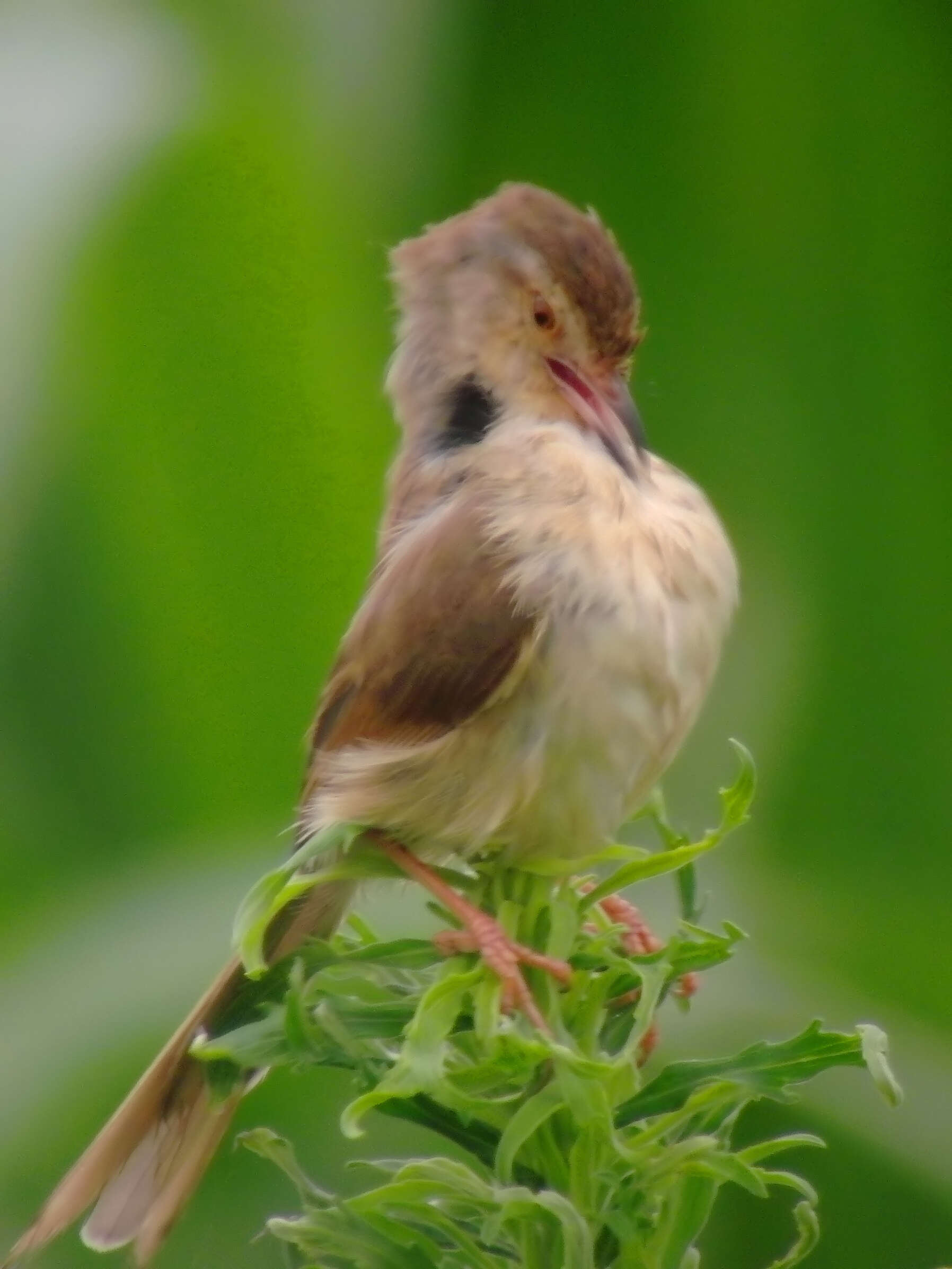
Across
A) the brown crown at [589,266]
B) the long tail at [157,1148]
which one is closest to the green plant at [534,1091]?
the long tail at [157,1148]

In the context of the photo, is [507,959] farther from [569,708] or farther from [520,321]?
[520,321]

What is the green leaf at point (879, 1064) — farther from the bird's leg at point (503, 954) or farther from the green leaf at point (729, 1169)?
the bird's leg at point (503, 954)

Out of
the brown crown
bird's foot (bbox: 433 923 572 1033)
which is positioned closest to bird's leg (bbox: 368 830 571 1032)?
bird's foot (bbox: 433 923 572 1033)

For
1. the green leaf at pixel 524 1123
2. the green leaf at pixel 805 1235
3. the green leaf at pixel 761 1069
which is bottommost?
the green leaf at pixel 805 1235

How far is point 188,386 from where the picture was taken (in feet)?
6.54

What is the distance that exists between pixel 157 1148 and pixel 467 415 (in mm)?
790

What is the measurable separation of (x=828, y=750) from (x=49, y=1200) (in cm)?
100

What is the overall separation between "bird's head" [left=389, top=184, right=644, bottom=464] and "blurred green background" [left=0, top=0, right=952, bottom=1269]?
22cm

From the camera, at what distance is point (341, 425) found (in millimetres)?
1992

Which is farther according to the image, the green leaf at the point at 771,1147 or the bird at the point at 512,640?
the bird at the point at 512,640

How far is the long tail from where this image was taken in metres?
1.34

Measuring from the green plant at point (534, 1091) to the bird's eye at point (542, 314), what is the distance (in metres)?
0.75

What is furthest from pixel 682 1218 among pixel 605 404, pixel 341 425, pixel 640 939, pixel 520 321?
pixel 341 425

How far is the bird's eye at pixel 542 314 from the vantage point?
1.67 meters
